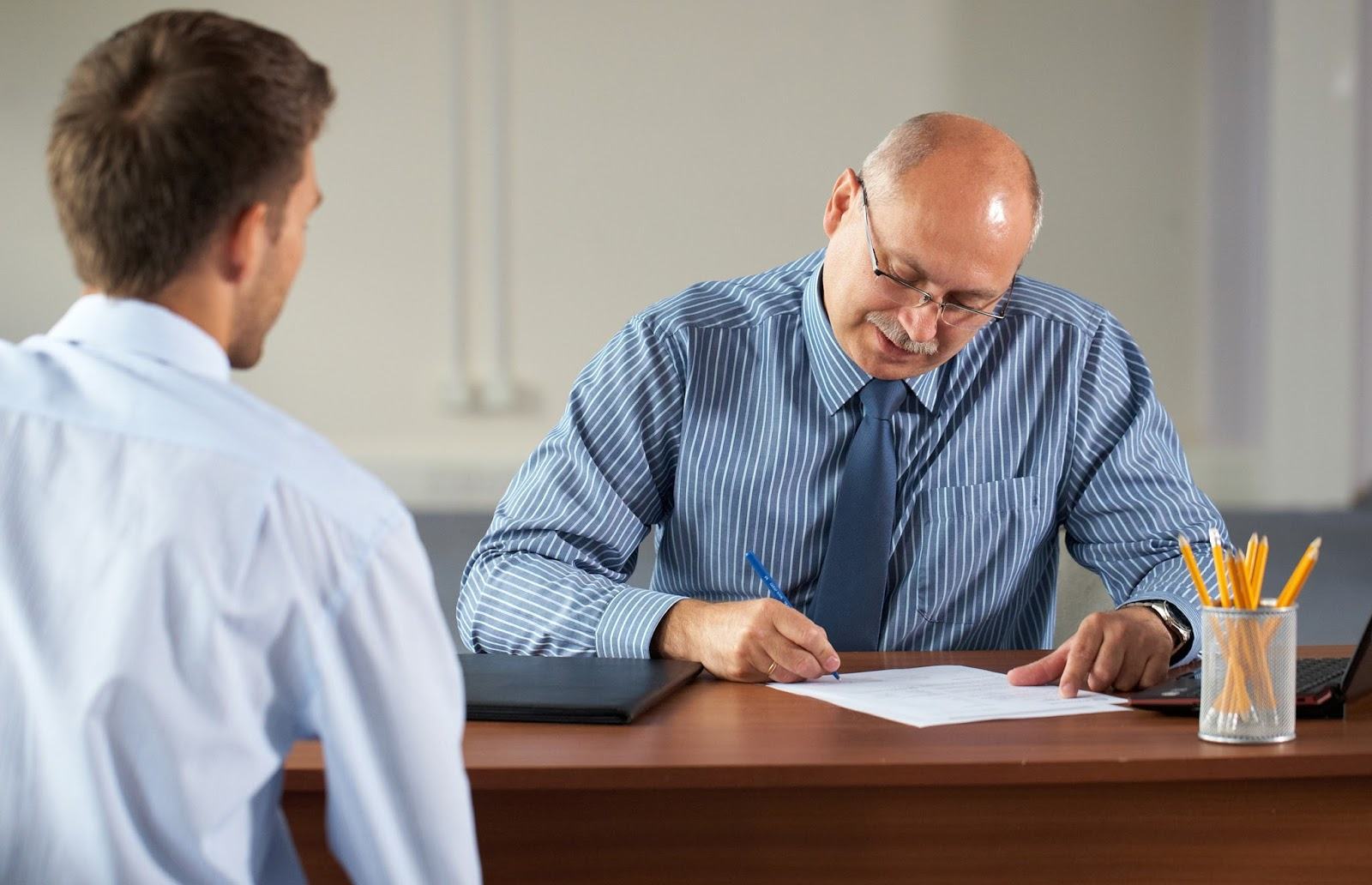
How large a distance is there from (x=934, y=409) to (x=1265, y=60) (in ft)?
6.97

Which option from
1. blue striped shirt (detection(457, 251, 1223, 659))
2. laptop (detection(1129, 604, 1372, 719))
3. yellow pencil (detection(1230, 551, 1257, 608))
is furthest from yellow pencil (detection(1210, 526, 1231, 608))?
blue striped shirt (detection(457, 251, 1223, 659))

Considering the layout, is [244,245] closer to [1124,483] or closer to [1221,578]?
[1221,578]

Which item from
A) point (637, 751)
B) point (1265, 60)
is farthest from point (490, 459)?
point (637, 751)

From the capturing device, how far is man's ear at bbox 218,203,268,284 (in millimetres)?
896

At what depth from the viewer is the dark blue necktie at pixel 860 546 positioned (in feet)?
5.91

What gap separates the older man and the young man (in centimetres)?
78

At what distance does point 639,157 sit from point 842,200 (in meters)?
1.76

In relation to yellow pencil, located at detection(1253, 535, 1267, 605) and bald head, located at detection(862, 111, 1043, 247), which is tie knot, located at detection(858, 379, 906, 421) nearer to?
bald head, located at detection(862, 111, 1043, 247)

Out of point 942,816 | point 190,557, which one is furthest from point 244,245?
point 942,816

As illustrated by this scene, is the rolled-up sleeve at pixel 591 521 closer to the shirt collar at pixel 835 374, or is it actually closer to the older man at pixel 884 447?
the older man at pixel 884 447

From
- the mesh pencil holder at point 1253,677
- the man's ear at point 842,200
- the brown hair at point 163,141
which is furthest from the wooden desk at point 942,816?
the man's ear at point 842,200

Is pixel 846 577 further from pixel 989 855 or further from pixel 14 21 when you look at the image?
pixel 14 21

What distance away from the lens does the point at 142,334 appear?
88cm

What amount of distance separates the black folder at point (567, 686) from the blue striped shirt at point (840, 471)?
0.30 metres
